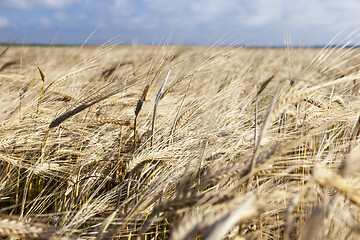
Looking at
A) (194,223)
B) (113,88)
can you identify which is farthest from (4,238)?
(194,223)

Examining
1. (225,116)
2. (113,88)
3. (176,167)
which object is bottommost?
(176,167)

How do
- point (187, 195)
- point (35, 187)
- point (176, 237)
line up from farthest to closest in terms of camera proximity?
1. point (35, 187)
2. point (187, 195)
3. point (176, 237)

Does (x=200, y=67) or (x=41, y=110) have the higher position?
(x=200, y=67)

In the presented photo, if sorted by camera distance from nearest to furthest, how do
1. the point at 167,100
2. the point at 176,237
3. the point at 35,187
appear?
1. the point at 176,237
2. the point at 35,187
3. the point at 167,100

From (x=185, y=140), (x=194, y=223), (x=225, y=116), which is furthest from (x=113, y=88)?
(x=194, y=223)

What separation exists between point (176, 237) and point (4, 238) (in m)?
0.93

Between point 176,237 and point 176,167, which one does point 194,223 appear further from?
point 176,167

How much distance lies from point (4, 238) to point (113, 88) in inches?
25.5

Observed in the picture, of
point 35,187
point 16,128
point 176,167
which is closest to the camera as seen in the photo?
point 176,167

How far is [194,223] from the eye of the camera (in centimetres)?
58

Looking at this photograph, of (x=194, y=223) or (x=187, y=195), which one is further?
(x=187, y=195)

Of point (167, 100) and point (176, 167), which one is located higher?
point (167, 100)

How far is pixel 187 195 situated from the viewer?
730 millimetres

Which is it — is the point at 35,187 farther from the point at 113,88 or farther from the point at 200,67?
Answer: the point at 200,67
